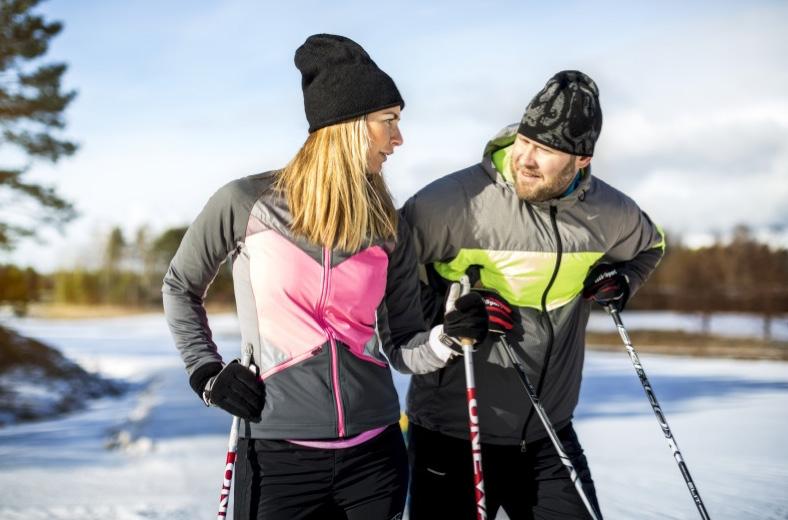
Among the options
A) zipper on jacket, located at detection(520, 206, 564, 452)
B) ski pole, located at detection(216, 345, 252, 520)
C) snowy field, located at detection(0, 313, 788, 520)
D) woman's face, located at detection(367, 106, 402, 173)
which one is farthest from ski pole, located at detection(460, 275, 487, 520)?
snowy field, located at detection(0, 313, 788, 520)

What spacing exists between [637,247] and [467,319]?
3.63 ft

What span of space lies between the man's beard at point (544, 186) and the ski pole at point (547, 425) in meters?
0.49

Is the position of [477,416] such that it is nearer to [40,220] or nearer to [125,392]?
[125,392]

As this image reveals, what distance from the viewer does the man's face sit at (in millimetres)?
2455

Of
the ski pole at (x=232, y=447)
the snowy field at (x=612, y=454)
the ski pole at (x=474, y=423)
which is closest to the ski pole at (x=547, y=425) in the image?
the ski pole at (x=474, y=423)

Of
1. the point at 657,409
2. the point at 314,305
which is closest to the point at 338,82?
the point at 314,305

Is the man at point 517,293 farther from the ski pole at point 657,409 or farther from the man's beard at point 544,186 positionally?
the ski pole at point 657,409

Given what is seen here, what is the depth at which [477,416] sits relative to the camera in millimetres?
2361

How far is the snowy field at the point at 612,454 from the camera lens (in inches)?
167

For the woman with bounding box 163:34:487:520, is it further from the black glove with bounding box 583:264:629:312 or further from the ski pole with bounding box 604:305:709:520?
the ski pole with bounding box 604:305:709:520

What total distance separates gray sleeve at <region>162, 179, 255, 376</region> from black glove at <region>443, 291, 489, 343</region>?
663 mm

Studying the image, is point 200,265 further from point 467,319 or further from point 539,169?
point 539,169

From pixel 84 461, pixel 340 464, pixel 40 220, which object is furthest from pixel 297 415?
pixel 40 220

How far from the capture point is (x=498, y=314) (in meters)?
2.38
